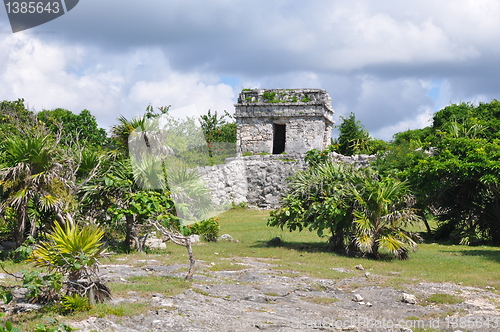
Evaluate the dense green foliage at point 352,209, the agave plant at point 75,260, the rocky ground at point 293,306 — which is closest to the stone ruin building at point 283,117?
the dense green foliage at point 352,209

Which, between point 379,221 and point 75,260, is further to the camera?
point 379,221

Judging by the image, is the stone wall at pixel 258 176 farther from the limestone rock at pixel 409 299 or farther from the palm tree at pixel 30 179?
the limestone rock at pixel 409 299

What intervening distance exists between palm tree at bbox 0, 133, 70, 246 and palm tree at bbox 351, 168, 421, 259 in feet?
17.7

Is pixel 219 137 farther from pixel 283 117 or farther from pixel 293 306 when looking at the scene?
pixel 293 306

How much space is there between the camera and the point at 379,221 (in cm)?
1083

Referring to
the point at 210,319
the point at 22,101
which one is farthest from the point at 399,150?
the point at 22,101

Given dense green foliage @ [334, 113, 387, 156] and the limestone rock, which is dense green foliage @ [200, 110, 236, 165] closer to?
dense green foliage @ [334, 113, 387, 156]

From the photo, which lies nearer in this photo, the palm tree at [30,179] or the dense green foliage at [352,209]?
the palm tree at [30,179]

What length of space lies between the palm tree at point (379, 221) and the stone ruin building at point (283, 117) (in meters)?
9.94

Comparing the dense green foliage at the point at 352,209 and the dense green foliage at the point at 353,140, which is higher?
the dense green foliage at the point at 353,140

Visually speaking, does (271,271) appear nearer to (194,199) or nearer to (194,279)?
(194,279)

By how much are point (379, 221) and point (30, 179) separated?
6.35 metres

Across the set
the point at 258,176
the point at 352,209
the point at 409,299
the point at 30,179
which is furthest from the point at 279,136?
the point at 409,299

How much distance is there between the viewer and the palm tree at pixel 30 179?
28.8 feet
